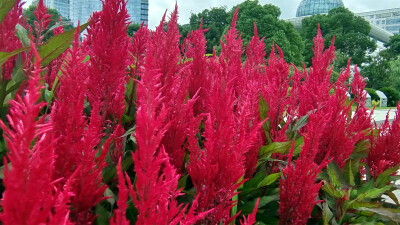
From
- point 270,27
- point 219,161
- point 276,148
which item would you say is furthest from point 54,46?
point 270,27

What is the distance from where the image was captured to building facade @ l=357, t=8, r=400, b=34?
8888cm

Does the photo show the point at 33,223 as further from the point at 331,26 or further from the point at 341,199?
the point at 331,26

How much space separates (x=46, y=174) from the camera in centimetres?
42

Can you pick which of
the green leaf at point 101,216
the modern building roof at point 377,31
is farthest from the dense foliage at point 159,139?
the modern building roof at point 377,31

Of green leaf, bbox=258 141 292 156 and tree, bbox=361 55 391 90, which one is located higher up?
green leaf, bbox=258 141 292 156

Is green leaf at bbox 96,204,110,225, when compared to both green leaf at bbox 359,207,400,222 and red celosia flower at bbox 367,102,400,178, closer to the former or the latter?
green leaf at bbox 359,207,400,222

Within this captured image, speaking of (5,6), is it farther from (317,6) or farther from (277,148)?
(317,6)

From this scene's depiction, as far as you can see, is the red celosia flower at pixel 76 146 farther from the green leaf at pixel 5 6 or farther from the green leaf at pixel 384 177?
the green leaf at pixel 384 177

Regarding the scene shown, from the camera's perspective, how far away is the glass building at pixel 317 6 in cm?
8288

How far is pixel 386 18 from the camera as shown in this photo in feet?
299

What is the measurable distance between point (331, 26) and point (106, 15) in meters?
52.4

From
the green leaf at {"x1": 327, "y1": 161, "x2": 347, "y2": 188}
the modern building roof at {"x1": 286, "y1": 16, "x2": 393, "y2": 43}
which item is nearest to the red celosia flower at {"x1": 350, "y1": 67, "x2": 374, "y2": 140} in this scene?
the green leaf at {"x1": 327, "y1": 161, "x2": 347, "y2": 188}

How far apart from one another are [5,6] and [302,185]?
3.23 feet

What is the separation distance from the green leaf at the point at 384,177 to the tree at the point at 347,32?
148 ft
